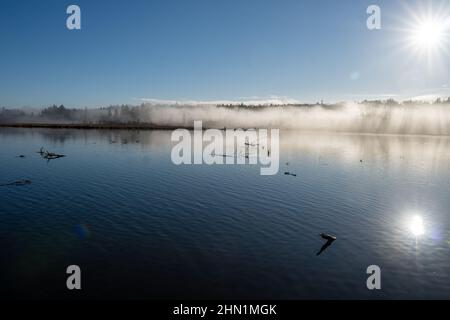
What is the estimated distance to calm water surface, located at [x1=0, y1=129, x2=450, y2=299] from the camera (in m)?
21.8

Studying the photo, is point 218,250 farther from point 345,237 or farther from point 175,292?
point 345,237

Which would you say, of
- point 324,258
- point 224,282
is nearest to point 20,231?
point 224,282

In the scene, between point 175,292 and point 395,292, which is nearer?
point 175,292

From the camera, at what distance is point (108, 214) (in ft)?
119

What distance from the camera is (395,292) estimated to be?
2208 cm

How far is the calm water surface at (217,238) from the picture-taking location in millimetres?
21750

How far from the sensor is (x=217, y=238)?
30172 millimetres
